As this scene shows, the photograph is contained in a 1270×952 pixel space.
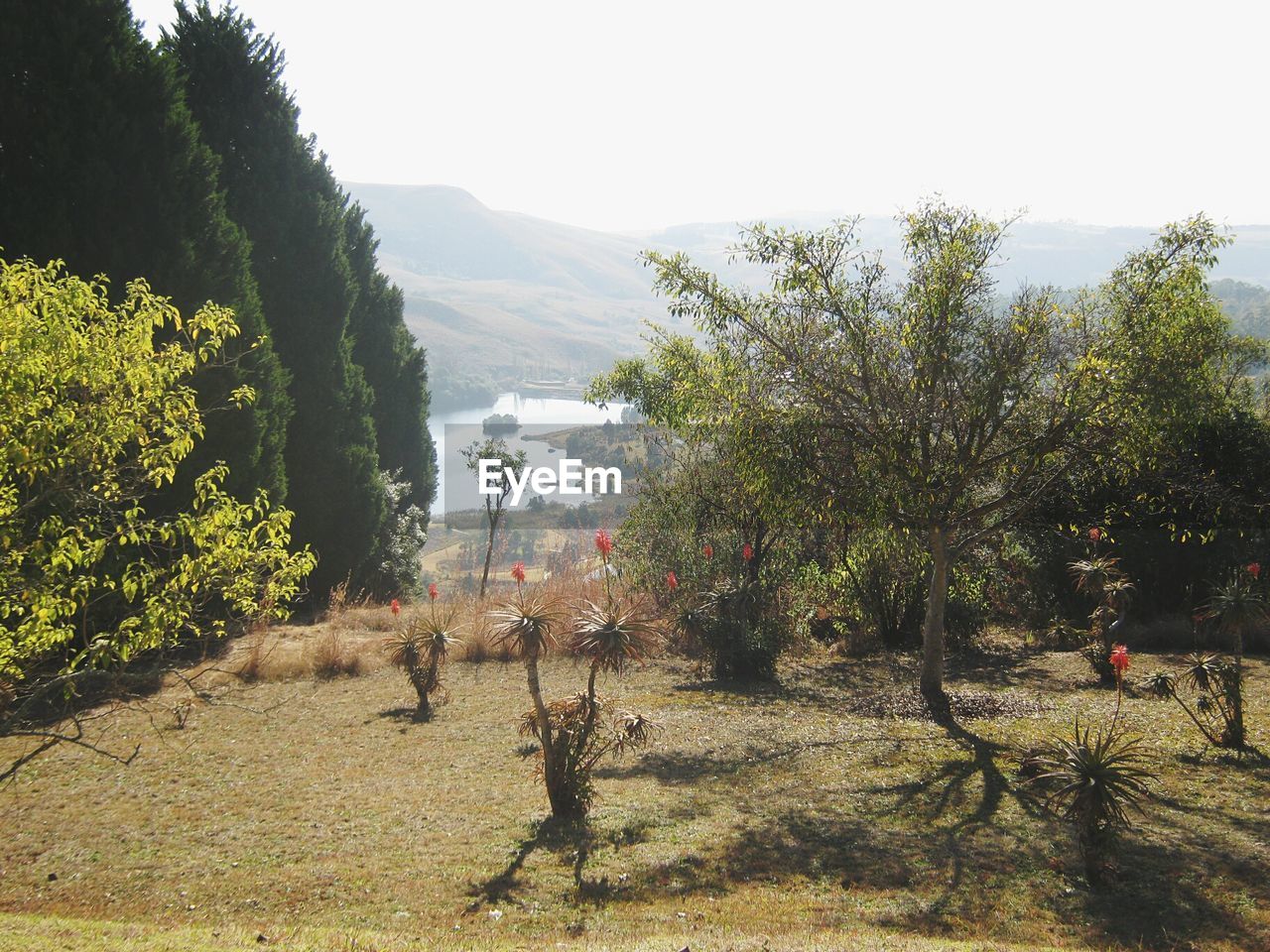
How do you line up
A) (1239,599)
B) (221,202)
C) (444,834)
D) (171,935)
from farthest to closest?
(221,202)
(1239,599)
(444,834)
(171,935)

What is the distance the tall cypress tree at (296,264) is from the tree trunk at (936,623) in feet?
42.9

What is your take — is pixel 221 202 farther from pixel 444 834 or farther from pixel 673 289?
pixel 444 834

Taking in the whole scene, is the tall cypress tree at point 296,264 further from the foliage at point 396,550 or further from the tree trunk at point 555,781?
the tree trunk at point 555,781

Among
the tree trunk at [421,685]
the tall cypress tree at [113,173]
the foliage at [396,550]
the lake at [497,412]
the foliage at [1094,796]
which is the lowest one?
the lake at [497,412]

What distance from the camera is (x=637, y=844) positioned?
6.57 meters

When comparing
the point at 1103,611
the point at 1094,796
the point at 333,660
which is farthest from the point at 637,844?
the point at 333,660

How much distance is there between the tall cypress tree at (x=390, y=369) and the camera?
25984 mm

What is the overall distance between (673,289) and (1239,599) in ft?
21.1

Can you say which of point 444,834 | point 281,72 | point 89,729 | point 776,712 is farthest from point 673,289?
point 281,72

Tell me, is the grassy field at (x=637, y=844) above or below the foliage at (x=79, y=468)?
below

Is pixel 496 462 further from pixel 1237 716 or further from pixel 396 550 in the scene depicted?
pixel 1237 716

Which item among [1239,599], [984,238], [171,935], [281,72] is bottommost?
[171,935]

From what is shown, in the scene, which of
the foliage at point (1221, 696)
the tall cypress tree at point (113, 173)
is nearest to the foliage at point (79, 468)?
the tall cypress tree at point (113, 173)

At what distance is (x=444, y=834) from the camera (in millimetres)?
6852
